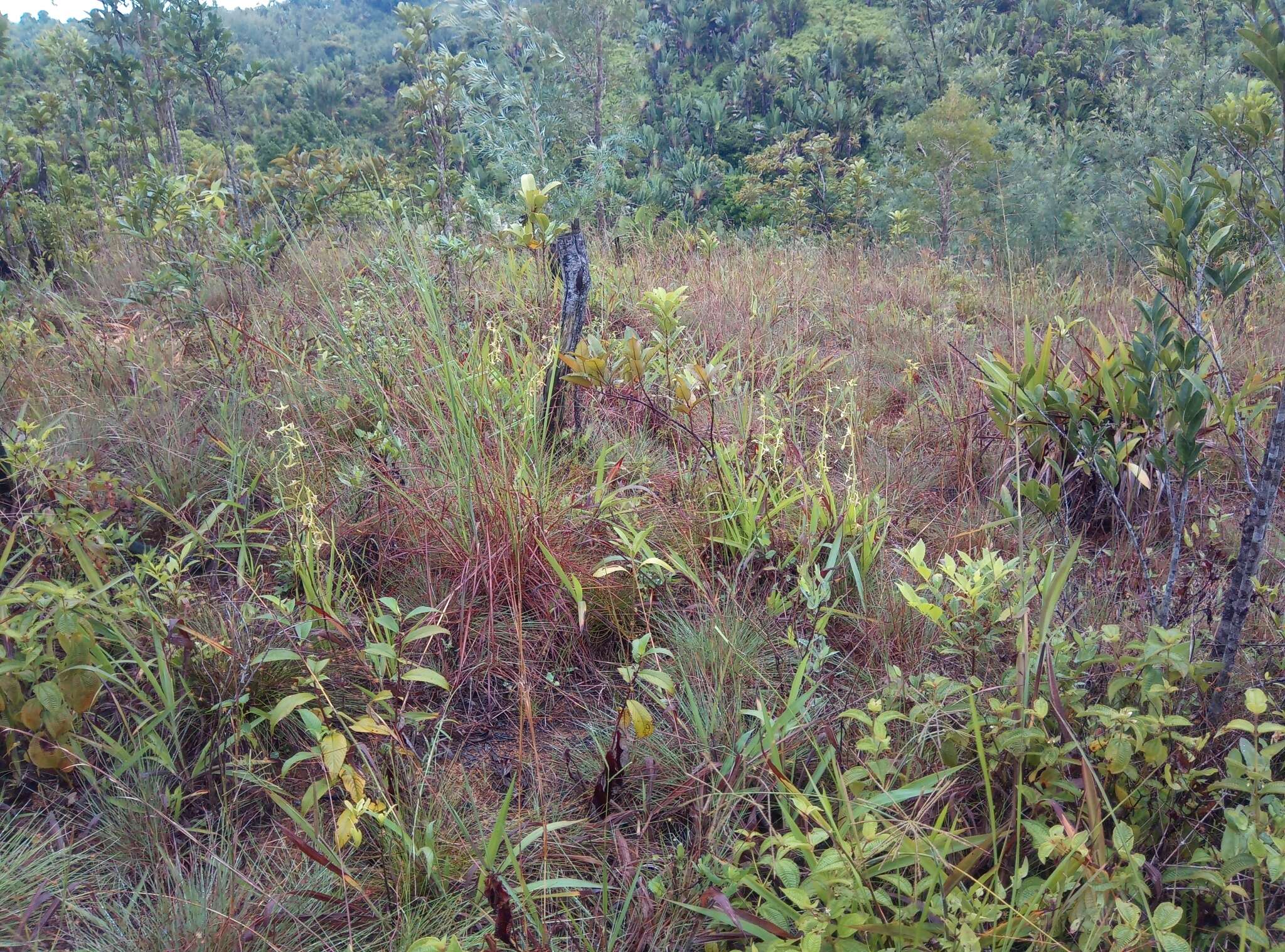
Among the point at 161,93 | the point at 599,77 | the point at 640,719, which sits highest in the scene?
the point at 599,77

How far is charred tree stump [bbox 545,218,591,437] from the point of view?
265cm

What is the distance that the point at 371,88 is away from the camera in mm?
31547

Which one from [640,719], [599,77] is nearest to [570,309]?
[640,719]

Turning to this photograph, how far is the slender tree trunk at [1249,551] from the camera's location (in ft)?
4.80

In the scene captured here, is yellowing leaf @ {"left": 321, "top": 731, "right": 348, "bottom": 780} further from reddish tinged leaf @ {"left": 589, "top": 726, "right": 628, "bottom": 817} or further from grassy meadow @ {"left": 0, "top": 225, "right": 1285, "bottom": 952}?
reddish tinged leaf @ {"left": 589, "top": 726, "right": 628, "bottom": 817}

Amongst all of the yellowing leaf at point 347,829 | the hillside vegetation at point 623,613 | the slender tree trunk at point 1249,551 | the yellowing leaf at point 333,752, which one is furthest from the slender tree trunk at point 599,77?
the yellowing leaf at point 347,829

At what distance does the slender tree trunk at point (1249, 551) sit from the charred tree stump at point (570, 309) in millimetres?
1825

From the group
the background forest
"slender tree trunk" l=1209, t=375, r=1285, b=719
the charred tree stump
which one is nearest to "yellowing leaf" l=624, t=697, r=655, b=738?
"slender tree trunk" l=1209, t=375, r=1285, b=719

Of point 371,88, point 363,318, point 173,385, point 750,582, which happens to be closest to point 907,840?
point 750,582

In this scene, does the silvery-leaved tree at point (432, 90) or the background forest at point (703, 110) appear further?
the background forest at point (703, 110)

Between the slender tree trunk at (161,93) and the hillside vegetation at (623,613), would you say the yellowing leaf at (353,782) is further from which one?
the slender tree trunk at (161,93)

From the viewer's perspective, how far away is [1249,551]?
58.9 inches

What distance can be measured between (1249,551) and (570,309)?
1952mm

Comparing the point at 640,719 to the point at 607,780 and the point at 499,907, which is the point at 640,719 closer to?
the point at 607,780
